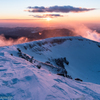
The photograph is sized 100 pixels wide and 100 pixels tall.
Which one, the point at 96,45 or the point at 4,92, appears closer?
the point at 4,92

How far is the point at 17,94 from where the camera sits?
145 inches

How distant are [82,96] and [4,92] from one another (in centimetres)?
325

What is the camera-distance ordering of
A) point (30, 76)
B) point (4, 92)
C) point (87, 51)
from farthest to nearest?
point (87, 51) < point (30, 76) < point (4, 92)

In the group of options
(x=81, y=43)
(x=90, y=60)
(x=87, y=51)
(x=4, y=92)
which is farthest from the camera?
(x=81, y=43)

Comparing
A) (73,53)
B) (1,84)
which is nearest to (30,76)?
(1,84)

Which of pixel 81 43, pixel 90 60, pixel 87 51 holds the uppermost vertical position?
pixel 81 43

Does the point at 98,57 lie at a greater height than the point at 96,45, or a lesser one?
lesser

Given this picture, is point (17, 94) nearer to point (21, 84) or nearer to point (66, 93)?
point (21, 84)

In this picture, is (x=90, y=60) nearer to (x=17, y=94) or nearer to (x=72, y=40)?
(x=72, y=40)

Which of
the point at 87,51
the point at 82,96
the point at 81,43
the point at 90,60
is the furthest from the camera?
the point at 81,43

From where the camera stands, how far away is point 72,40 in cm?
3316

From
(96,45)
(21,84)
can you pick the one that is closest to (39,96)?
(21,84)

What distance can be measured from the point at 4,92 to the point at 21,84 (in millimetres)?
886

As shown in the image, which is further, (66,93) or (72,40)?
(72,40)
